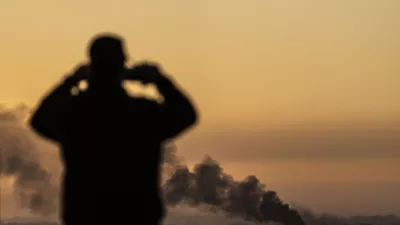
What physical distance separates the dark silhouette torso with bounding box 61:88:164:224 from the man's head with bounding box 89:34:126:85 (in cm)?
12

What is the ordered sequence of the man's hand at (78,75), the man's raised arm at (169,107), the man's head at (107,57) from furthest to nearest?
the man's hand at (78,75) → the man's raised arm at (169,107) → the man's head at (107,57)

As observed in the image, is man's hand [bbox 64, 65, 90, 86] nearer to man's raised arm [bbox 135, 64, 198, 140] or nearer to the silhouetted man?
the silhouetted man

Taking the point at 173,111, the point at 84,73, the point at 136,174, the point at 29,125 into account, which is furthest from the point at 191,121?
the point at 29,125

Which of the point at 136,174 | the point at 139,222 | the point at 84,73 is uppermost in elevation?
the point at 84,73

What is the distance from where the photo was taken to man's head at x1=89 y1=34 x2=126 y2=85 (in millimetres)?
3934

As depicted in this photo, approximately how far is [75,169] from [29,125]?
1.43 ft

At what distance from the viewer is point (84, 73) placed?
427 cm

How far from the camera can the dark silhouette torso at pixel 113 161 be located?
4016 millimetres

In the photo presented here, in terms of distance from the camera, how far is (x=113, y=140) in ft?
13.4

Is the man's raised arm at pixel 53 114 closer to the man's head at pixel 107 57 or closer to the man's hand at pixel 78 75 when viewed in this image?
the man's hand at pixel 78 75

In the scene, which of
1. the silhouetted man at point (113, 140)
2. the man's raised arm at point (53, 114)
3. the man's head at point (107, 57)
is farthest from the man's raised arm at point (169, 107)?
the man's raised arm at point (53, 114)

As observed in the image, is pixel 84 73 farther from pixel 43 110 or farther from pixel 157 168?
pixel 157 168

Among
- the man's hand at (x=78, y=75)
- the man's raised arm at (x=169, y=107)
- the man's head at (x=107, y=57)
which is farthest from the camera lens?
the man's hand at (x=78, y=75)

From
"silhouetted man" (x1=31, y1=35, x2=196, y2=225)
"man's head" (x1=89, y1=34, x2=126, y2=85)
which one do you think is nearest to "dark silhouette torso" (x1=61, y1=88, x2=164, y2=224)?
"silhouetted man" (x1=31, y1=35, x2=196, y2=225)
